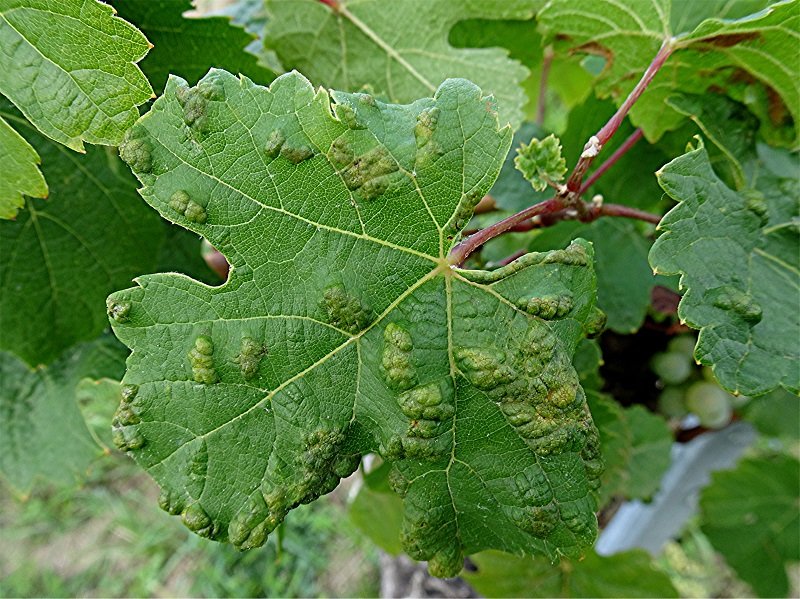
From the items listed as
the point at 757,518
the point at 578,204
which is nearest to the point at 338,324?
the point at 578,204

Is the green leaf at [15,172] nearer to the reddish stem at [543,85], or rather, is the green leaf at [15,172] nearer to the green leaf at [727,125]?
the green leaf at [727,125]

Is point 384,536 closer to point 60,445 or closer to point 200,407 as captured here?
point 60,445

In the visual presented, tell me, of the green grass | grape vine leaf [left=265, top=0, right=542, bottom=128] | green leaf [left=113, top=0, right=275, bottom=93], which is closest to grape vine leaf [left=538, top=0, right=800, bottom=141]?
grape vine leaf [left=265, top=0, right=542, bottom=128]

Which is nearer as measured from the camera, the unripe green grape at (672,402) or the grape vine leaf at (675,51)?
the grape vine leaf at (675,51)

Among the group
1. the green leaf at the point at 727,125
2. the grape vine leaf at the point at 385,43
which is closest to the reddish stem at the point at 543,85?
the grape vine leaf at the point at 385,43

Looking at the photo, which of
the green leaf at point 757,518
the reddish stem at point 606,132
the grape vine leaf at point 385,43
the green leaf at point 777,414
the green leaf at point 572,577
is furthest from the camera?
the green leaf at point 757,518

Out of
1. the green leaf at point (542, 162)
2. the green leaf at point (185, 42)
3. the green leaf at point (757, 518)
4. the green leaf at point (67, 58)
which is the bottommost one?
the green leaf at point (757, 518)

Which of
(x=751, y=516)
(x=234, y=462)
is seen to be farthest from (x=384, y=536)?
(x=751, y=516)

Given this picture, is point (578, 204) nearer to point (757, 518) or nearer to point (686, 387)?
point (686, 387)
